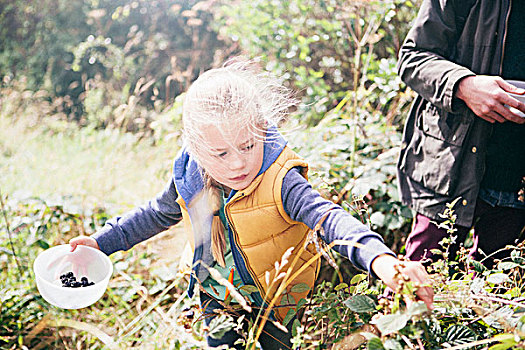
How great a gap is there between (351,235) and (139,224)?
87 cm

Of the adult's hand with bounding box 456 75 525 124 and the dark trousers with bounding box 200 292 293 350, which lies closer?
the adult's hand with bounding box 456 75 525 124

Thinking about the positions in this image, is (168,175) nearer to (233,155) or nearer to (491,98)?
(233,155)

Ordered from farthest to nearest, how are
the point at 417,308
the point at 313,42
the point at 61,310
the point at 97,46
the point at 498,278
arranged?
→ the point at 97,46 < the point at 313,42 < the point at 61,310 < the point at 498,278 < the point at 417,308

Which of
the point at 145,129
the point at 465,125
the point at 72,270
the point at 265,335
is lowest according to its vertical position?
the point at 145,129

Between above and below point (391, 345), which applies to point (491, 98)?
above

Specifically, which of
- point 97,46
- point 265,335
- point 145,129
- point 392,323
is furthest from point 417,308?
point 97,46

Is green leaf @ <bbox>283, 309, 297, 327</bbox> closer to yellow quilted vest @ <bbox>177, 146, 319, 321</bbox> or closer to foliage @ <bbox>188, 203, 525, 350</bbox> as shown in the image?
foliage @ <bbox>188, 203, 525, 350</bbox>

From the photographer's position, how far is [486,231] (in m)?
1.85

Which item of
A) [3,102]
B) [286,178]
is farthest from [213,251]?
[3,102]

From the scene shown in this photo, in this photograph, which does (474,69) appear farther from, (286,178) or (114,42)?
(114,42)

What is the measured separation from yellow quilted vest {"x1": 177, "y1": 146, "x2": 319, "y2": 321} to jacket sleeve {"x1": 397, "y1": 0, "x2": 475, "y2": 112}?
0.54m

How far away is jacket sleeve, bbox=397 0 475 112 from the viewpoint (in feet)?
5.49

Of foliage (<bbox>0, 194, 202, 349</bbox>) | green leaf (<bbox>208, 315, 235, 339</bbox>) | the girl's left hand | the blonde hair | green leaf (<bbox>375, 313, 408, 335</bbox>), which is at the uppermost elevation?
the blonde hair

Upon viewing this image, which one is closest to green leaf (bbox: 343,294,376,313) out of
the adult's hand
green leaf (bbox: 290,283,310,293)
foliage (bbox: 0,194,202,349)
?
green leaf (bbox: 290,283,310,293)
